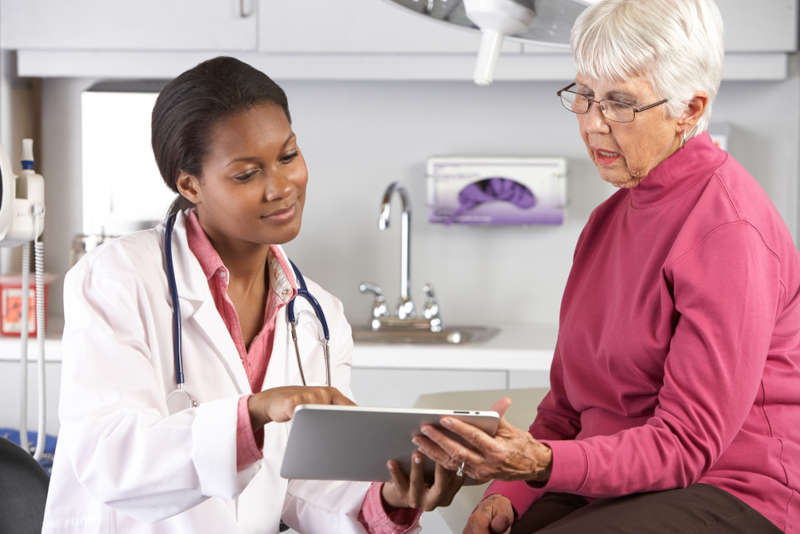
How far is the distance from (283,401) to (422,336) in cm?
162

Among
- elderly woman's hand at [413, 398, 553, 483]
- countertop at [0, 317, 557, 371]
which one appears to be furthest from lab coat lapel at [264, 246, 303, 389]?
countertop at [0, 317, 557, 371]

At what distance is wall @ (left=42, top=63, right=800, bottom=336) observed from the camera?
114 inches

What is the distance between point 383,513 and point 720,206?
625 millimetres

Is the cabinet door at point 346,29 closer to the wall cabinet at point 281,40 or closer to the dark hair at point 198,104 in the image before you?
the wall cabinet at point 281,40

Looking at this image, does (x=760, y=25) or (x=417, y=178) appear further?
(x=417, y=178)

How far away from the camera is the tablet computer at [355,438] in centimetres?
100

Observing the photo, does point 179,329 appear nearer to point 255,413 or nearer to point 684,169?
point 255,413

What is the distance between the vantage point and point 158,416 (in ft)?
3.98

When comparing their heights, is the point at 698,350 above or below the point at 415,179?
below

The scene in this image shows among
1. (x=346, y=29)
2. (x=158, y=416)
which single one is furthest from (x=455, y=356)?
(x=158, y=416)

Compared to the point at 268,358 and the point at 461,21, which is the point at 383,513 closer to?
the point at 268,358

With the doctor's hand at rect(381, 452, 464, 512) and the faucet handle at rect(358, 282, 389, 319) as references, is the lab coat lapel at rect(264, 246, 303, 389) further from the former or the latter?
the faucet handle at rect(358, 282, 389, 319)

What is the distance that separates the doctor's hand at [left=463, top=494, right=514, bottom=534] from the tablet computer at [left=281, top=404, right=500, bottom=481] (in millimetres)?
143

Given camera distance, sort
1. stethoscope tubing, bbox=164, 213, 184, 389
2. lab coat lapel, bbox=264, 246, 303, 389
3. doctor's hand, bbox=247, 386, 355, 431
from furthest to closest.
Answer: lab coat lapel, bbox=264, 246, 303, 389
stethoscope tubing, bbox=164, 213, 184, 389
doctor's hand, bbox=247, 386, 355, 431
